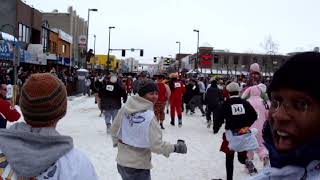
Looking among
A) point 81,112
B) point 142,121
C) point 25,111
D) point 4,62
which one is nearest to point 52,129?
point 25,111

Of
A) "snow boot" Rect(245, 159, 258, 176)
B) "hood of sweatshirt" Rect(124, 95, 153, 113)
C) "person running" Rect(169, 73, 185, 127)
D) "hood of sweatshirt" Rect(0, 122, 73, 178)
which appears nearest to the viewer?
"hood of sweatshirt" Rect(0, 122, 73, 178)

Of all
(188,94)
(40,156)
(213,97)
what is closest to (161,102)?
(213,97)

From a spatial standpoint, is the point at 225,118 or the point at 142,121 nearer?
the point at 142,121

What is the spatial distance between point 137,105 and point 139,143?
0.48 meters

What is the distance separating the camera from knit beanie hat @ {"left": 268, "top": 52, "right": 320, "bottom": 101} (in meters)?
1.65

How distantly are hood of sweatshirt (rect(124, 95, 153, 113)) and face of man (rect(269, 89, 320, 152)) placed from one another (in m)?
4.00

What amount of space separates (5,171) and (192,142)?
1109cm

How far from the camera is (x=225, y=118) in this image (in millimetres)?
8367

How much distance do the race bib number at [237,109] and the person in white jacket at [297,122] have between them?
21.4 feet

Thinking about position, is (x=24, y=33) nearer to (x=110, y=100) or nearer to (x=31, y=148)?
(x=110, y=100)

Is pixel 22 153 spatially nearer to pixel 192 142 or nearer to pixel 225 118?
pixel 225 118

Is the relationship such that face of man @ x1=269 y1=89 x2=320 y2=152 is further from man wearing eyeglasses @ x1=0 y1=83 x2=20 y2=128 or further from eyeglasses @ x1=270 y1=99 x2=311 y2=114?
man wearing eyeglasses @ x1=0 y1=83 x2=20 y2=128

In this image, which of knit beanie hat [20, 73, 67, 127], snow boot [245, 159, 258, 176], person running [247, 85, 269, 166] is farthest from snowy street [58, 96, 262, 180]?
knit beanie hat [20, 73, 67, 127]

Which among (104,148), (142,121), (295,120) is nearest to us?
(295,120)
